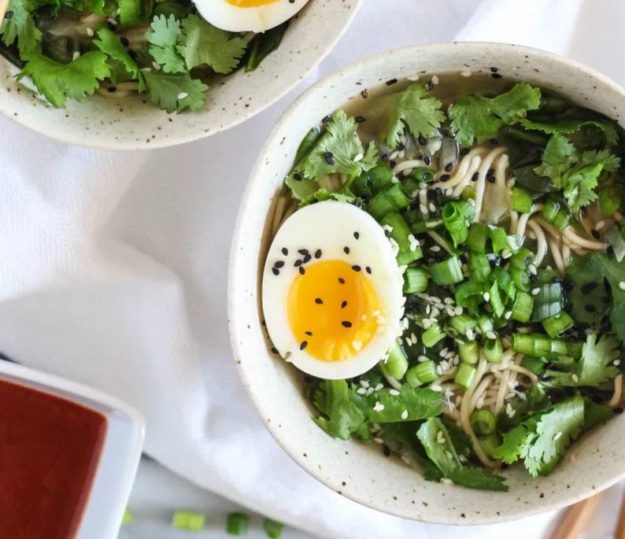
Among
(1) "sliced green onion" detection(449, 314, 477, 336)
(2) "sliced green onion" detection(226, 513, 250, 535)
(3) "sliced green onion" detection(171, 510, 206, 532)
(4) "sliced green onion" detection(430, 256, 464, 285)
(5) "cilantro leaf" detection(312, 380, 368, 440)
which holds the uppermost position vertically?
(4) "sliced green onion" detection(430, 256, 464, 285)

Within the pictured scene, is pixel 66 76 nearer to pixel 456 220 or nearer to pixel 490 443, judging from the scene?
pixel 456 220

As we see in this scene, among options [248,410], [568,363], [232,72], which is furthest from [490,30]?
[248,410]

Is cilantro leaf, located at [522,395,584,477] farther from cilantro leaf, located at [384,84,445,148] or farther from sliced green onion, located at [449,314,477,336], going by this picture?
cilantro leaf, located at [384,84,445,148]

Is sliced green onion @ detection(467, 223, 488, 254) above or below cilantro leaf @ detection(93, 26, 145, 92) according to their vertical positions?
below

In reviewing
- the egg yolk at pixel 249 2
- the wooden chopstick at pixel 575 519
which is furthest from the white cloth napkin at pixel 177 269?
the egg yolk at pixel 249 2

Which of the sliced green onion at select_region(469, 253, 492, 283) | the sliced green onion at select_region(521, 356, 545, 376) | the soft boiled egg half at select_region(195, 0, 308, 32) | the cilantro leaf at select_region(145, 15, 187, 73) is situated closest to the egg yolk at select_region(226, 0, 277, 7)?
the soft boiled egg half at select_region(195, 0, 308, 32)

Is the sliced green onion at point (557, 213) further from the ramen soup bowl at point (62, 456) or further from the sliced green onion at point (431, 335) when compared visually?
the ramen soup bowl at point (62, 456)
